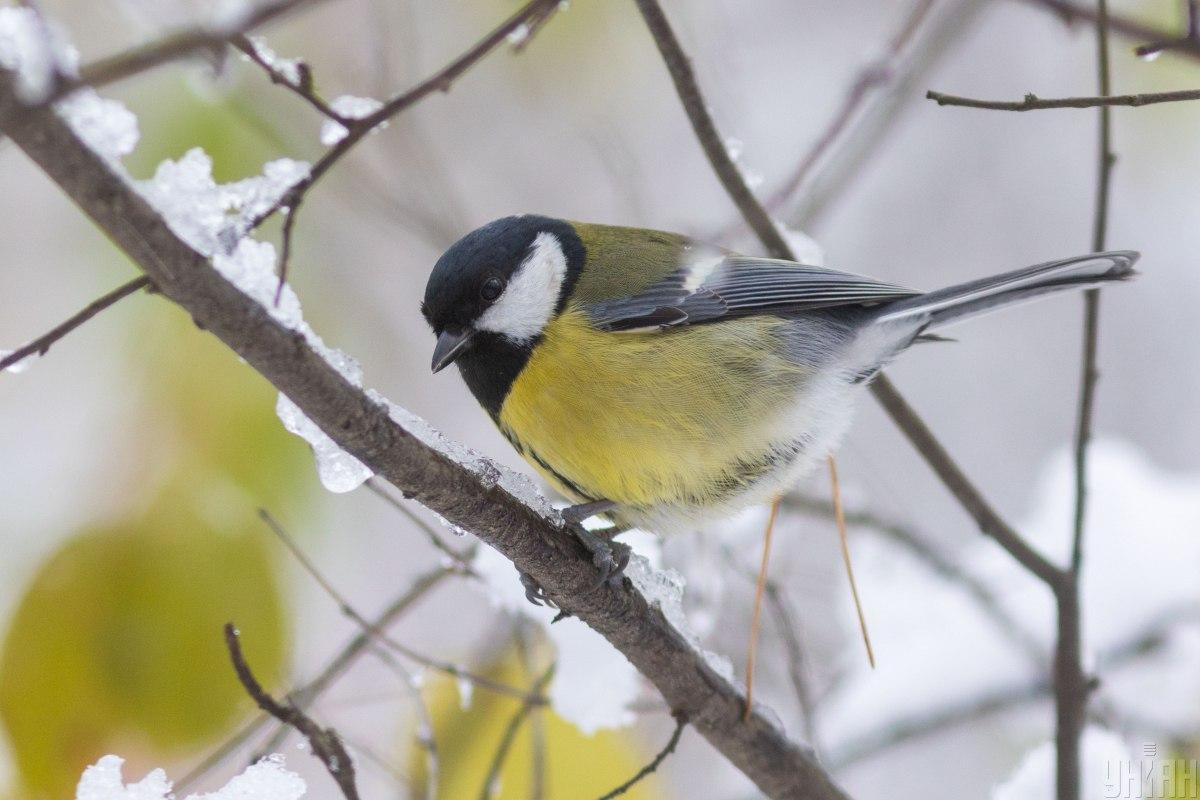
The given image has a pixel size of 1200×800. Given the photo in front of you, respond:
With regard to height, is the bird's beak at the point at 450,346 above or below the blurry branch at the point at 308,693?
above

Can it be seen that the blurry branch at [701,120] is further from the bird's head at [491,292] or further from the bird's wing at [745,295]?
the bird's head at [491,292]

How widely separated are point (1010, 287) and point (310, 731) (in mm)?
1348

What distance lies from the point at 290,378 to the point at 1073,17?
122 centimetres

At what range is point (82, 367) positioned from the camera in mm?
2551

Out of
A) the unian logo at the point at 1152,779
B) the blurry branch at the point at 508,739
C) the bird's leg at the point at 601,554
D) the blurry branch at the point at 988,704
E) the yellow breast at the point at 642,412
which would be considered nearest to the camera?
the bird's leg at the point at 601,554

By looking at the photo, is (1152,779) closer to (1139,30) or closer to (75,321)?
(1139,30)

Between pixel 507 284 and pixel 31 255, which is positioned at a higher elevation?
pixel 31 255

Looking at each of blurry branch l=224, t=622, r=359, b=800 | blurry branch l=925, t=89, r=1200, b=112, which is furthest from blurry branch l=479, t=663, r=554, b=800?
blurry branch l=925, t=89, r=1200, b=112

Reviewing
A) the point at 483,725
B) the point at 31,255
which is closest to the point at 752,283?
the point at 483,725

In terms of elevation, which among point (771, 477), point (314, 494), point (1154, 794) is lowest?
point (1154, 794)

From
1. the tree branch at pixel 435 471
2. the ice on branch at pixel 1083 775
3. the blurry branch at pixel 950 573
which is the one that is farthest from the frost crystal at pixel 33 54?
the blurry branch at pixel 950 573

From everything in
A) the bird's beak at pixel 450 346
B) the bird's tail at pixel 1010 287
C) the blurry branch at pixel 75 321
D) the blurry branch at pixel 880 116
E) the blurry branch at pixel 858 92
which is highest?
the blurry branch at pixel 880 116

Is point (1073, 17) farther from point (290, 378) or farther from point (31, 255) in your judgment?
point (31, 255)

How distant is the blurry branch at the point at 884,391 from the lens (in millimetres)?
1617
